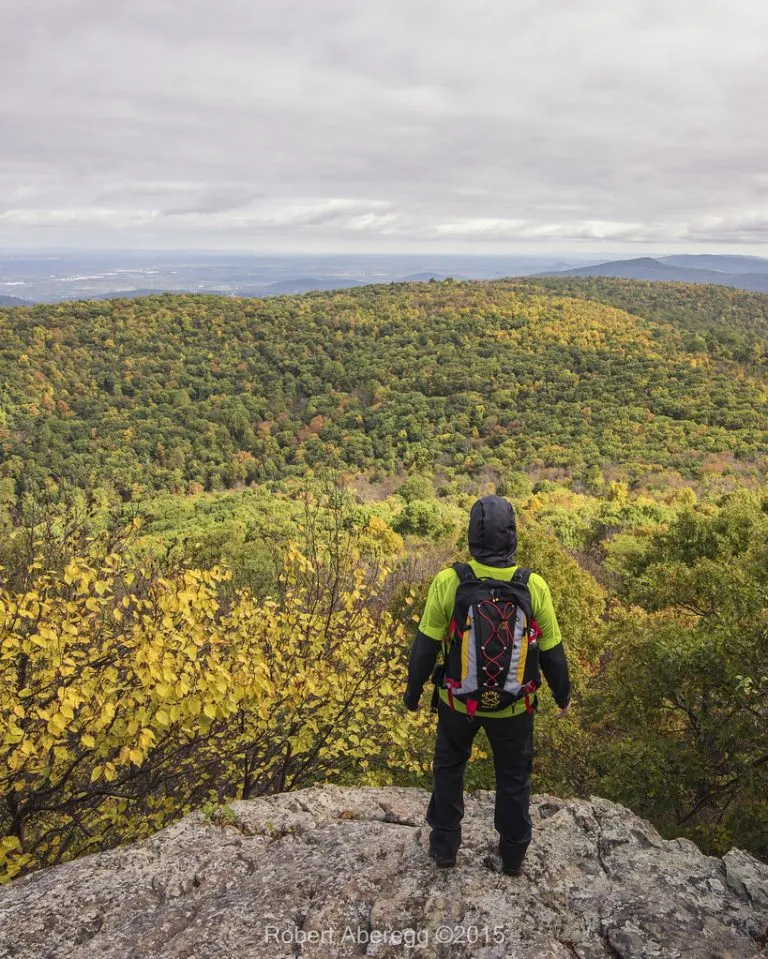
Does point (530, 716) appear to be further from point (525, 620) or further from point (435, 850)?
point (435, 850)

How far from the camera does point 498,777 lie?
375 centimetres

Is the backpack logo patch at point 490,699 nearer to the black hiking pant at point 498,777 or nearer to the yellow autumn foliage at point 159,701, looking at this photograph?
the black hiking pant at point 498,777

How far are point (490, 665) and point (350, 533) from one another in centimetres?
1963

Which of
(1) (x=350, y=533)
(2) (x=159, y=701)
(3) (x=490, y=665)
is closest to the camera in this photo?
(3) (x=490, y=665)

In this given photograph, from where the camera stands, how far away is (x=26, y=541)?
7938mm

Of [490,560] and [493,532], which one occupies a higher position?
Answer: [493,532]

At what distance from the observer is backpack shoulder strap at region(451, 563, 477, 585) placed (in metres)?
3.47

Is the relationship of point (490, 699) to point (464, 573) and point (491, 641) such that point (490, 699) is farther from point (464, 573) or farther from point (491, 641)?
point (464, 573)

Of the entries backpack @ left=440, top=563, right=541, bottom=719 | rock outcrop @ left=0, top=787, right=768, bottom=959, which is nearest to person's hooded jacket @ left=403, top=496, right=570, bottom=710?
backpack @ left=440, top=563, right=541, bottom=719

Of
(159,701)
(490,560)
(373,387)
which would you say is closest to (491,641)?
(490,560)

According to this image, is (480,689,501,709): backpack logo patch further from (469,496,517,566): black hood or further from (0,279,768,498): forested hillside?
(0,279,768,498): forested hillside

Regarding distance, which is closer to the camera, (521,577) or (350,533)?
(521,577)

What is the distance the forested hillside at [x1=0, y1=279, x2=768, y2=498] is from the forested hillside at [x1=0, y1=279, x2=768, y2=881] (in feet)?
1.90

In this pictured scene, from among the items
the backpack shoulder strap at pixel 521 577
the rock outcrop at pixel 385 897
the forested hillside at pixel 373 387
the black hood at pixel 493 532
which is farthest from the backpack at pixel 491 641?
the forested hillside at pixel 373 387
